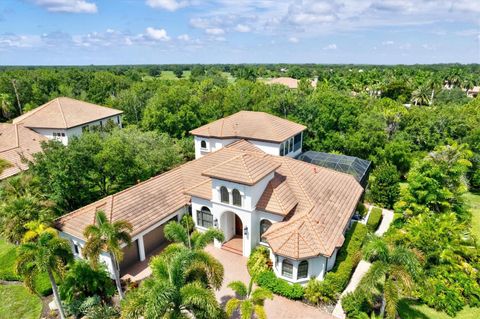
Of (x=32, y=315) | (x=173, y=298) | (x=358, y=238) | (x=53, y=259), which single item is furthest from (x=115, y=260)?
(x=358, y=238)

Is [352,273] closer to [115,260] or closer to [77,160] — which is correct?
[115,260]

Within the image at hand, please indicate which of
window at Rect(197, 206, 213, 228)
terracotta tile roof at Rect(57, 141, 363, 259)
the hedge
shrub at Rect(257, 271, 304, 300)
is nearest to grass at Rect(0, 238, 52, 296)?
terracotta tile roof at Rect(57, 141, 363, 259)

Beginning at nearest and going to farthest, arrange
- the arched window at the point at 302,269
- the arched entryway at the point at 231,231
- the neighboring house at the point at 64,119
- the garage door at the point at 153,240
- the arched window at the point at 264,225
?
1. the arched window at the point at 302,269
2. the arched window at the point at 264,225
3. the garage door at the point at 153,240
4. the arched entryway at the point at 231,231
5. the neighboring house at the point at 64,119

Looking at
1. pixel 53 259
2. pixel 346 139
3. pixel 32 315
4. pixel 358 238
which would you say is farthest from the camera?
pixel 346 139

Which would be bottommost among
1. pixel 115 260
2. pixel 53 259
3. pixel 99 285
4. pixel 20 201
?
pixel 99 285

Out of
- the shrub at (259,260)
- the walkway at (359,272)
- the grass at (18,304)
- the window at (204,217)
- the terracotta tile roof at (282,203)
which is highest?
the terracotta tile roof at (282,203)

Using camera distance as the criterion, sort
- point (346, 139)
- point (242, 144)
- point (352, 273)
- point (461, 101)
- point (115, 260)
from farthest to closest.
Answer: point (461, 101) < point (346, 139) < point (242, 144) < point (352, 273) < point (115, 260)

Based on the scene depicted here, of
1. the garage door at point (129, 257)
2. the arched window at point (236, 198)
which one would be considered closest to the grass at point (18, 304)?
the garage door at point (129, 257)

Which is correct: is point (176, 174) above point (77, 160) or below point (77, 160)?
below

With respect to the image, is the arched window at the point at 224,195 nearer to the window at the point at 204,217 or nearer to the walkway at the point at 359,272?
the window at the point at 204,217
